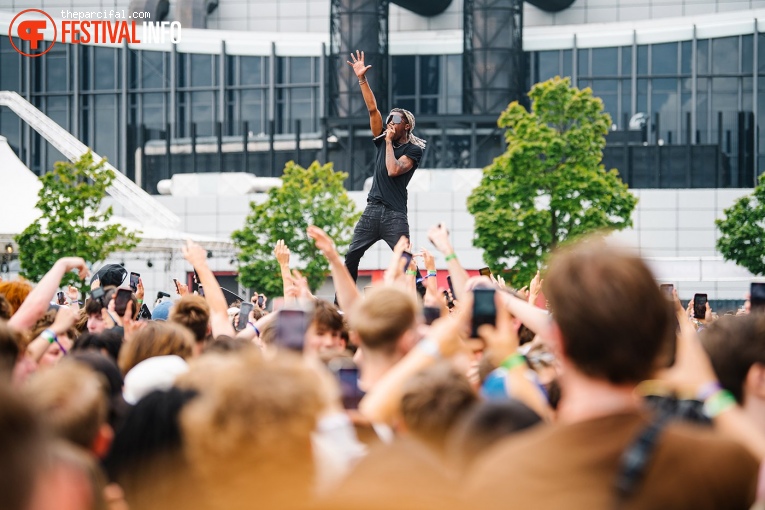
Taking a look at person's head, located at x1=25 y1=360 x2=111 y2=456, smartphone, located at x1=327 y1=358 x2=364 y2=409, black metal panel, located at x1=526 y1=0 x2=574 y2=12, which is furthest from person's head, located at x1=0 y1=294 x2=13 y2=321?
black metal panel, located at x1=526 y1=0 x2=574 y2=12

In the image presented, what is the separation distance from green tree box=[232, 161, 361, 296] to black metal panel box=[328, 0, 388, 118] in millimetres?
7185

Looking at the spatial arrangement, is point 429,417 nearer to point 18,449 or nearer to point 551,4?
point 18,449

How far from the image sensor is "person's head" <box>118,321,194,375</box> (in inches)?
198

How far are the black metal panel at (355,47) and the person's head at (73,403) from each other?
1649 inches

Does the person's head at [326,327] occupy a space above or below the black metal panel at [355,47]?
below

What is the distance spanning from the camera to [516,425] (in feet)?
10.6

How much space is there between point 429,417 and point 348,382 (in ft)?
3.44

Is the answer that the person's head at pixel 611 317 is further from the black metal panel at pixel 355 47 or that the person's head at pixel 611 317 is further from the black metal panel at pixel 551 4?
the black metal panel at pixel 551 4

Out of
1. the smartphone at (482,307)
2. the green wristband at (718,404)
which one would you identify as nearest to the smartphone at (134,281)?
the smartphone at (482,307)

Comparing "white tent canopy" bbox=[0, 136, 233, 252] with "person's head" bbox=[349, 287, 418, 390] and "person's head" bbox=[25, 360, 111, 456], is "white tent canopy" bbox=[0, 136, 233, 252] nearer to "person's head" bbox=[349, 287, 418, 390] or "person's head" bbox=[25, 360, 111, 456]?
"person's head" bbox=[349, 287, 418, 390]

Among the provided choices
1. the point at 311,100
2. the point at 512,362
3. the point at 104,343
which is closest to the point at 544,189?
the point at 311,100

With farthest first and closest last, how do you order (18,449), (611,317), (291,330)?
(291,330) < (611,317) < (18,449)

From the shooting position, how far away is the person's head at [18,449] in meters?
2.02

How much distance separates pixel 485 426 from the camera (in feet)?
10.4
